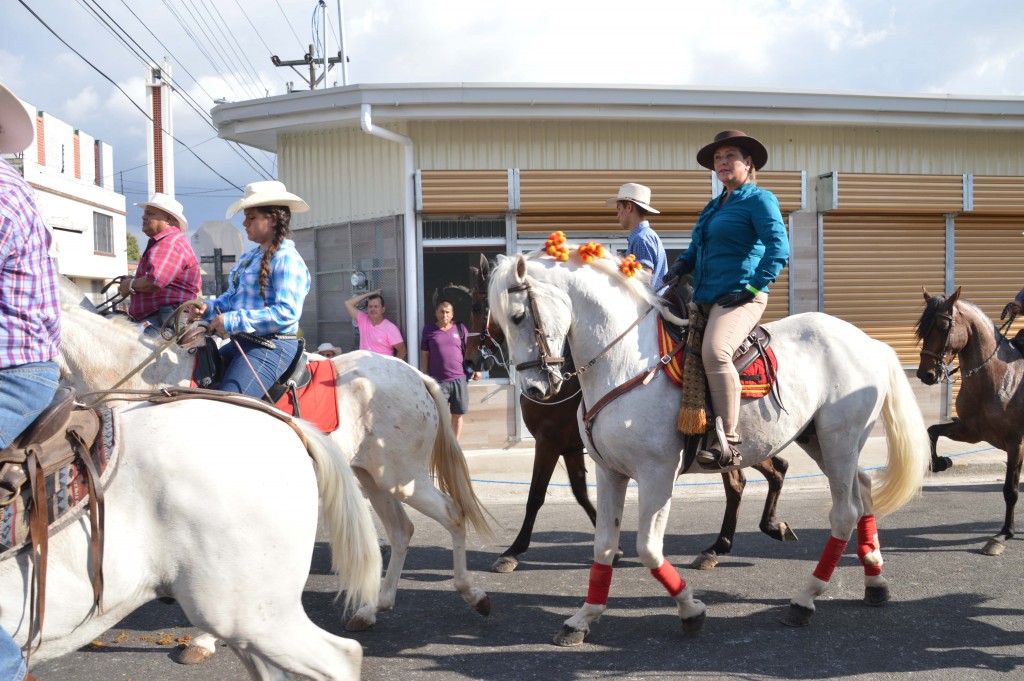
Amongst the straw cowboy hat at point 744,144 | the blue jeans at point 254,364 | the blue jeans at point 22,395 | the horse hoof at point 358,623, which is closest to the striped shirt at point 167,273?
the blue jeans at point 254,364

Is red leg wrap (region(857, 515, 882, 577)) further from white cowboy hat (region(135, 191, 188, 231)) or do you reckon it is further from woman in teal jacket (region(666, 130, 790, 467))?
white cowboy hat (region(135, 191, 188, 231))

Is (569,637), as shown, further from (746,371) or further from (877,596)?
(877,596)

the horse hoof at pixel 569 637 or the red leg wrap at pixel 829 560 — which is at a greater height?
the red leg wrap at pixel 829 560

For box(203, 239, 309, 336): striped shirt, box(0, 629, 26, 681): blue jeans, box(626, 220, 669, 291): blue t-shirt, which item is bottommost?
box(0, 629, 26, 681): blue jeans

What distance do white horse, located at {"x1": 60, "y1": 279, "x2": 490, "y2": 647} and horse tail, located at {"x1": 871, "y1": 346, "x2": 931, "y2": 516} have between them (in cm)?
255

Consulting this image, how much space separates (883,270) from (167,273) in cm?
911

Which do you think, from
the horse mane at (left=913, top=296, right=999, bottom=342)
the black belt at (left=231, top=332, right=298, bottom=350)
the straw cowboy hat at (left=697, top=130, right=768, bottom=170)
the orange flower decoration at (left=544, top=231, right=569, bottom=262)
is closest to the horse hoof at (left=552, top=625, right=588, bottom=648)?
the orange flower decoration at (left=544, top=231, right=569, bottom=262)

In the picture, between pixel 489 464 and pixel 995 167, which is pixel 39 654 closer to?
pixel 489 464

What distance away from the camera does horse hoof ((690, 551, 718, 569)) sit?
211 inches

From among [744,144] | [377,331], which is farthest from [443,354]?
[744,144]

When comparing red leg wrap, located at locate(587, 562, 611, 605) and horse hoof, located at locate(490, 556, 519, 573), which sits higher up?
red leg wrap, located at locate(587, 562, 611, 605)

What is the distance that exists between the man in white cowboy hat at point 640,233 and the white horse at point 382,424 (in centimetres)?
177

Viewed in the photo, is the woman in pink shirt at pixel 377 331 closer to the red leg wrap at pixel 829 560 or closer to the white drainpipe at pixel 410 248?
the white drainpipe at pixel 410 248

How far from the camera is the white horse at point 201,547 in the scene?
7.52ft
